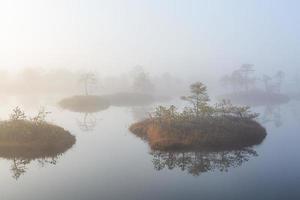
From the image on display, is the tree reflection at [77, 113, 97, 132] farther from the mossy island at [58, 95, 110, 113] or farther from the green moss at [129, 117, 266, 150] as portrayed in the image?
the green moss at [129, 117, 266, 150]

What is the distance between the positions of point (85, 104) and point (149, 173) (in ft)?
206

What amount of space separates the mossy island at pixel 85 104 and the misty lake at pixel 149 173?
3905 centimetres

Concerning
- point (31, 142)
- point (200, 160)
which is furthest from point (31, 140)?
point (200, 160)

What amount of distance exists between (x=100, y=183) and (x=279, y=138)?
1161 inches

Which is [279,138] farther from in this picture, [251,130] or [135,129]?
[135,129]

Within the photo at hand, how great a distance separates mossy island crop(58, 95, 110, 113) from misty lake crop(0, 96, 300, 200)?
128 ft

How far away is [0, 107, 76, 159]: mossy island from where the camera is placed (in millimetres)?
42812

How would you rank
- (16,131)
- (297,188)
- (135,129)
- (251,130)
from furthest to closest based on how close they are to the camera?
Answer: (135,129) < (251,130) < (16,131) < (297,188)

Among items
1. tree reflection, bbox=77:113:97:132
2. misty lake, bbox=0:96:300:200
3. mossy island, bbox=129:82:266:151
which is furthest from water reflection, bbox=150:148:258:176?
tree reflection, bbox=77:113:97:132

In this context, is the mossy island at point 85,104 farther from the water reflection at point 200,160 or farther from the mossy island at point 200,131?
the water reflection at point 200,160

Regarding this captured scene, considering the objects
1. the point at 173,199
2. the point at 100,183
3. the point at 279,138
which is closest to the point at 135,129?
the point at 279,138

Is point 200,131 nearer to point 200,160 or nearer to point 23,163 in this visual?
point 200,160

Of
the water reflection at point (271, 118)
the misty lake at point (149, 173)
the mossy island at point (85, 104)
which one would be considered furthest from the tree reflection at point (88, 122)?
the water reflection at point (271, 118)

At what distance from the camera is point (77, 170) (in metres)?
36.1
